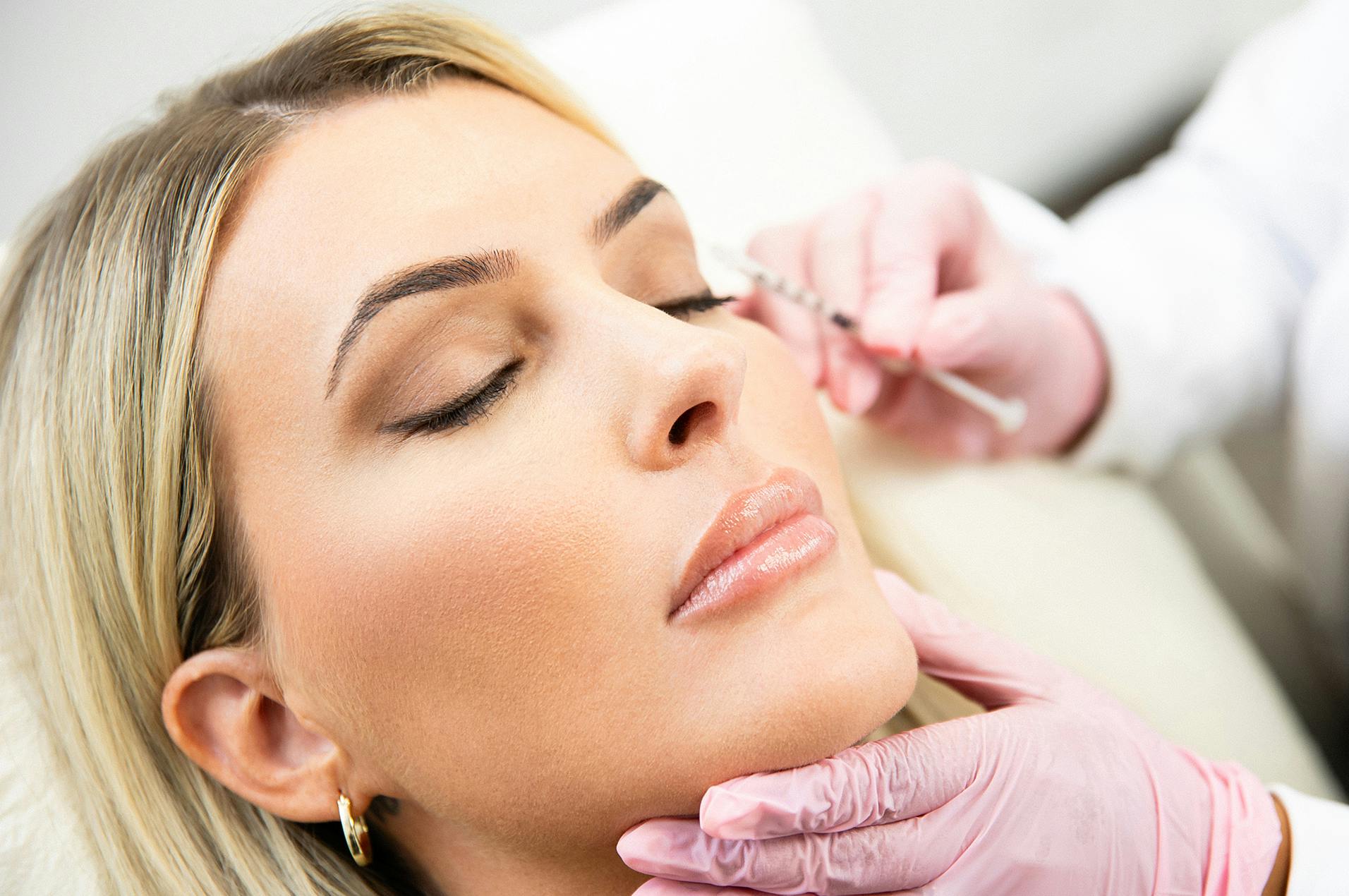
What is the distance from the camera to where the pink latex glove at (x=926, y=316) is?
1.38 metres

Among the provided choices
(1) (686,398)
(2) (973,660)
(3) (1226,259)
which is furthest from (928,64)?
(1) (686,398)

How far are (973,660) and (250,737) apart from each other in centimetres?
81

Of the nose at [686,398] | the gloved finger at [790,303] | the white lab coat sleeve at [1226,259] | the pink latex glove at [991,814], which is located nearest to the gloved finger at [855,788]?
the pink latex glove at [991,814]

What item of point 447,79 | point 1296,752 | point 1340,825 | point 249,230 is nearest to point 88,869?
point 249,230

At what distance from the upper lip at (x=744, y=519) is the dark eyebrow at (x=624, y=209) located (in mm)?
309

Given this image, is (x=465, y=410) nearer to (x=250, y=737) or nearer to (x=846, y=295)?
(x=250, y=737)

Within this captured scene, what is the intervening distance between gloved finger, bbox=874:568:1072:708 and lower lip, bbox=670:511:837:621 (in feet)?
0.90

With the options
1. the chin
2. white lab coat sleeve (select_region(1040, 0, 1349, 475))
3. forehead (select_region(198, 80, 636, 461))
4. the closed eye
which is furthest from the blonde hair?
white lab coat sleeve (select_region(1040, 0, 1349, 475))

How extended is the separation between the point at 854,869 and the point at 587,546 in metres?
0.41

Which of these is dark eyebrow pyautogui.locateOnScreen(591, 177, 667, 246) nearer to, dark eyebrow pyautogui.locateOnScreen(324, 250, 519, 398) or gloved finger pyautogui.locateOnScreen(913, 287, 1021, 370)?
dark eyebrow pyautogui.locateOnScreen(324, 250, 519, 398)

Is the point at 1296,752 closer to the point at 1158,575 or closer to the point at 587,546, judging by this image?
the point at 1158,575

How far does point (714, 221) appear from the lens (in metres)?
1.70

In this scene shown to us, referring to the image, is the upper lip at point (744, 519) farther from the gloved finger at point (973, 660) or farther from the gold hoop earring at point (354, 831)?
the gold hoop earring at point (354, 831)

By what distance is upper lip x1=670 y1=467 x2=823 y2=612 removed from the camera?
85 cm
